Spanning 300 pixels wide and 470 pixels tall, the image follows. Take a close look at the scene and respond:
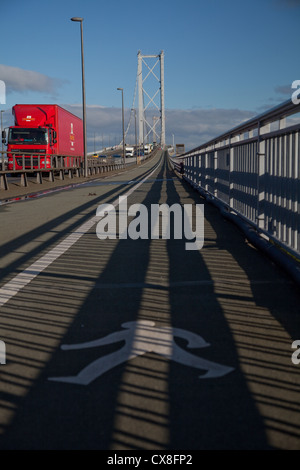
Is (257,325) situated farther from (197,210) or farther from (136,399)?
(197,210)

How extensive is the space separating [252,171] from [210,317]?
4.68m

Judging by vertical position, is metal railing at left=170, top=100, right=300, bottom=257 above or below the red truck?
below

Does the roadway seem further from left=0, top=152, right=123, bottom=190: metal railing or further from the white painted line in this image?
left=0, top=152, right=123, bottom=190: metal railing

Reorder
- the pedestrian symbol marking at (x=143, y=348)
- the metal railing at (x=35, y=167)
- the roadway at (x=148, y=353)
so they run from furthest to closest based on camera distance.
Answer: the metal railing at (x=35, y=167), the pedestrian symbol marking at (x=143, y=348), the roadway at (x=148, y=353)

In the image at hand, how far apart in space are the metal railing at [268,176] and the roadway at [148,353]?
51 centimetres

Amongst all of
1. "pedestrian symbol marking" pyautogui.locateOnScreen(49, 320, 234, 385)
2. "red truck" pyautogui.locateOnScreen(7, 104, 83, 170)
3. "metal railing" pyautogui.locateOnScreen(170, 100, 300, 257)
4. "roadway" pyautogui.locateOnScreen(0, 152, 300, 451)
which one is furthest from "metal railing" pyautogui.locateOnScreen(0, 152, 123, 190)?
"pedestrian symbol marking" pyautogui.locateOnScreen(49, 320, 234, 385)

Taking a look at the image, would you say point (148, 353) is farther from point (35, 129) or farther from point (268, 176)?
point (35, 129)

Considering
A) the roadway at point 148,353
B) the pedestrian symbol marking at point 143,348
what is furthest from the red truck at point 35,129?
the pedestrian symbol marking at point 143,348

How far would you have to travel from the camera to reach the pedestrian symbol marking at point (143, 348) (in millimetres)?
3570

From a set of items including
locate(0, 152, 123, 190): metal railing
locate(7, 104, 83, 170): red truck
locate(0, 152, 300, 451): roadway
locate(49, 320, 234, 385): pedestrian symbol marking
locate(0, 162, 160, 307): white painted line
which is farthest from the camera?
locate(7, 104, 83, 170): red truck

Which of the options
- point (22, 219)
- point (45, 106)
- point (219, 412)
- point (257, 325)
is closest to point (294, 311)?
point (257, 325)

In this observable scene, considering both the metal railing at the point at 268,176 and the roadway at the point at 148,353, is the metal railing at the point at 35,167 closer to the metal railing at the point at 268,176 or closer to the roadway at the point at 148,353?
the metal railing at the point at 268,176

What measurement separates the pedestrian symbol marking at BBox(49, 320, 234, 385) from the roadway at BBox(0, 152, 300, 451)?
1 cm

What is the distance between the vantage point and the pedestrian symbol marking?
3570 millimetres
